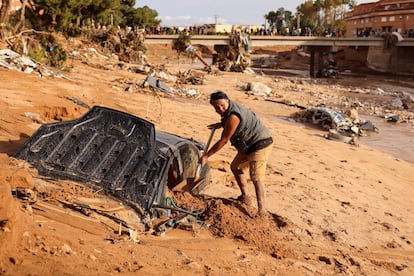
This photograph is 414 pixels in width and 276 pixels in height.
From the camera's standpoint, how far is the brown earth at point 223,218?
3680 millimetres

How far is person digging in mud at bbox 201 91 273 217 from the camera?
5480 millimetres

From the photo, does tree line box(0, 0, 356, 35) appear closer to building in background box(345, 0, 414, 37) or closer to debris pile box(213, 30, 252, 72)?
Result: building in background box(345, 0, 414, 37)

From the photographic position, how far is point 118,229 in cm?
429

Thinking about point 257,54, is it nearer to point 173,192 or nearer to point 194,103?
point 194,103

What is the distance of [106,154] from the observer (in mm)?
4773

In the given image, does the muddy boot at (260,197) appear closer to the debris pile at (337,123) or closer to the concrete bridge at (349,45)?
the debris pile at (337,123)

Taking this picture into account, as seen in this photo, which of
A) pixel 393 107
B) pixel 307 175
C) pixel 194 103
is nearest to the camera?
pixel 307 175

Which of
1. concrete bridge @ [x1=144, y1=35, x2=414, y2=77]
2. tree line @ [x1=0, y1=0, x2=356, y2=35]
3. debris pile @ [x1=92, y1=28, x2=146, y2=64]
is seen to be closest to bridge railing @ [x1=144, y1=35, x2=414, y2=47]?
concrete bridge @ [x1=144, y1=35, x2=414, y2=77]

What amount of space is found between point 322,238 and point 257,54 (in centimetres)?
5946

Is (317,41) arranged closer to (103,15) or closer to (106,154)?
(103,15)

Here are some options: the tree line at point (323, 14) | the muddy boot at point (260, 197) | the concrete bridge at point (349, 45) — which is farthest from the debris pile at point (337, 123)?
the tree line at point (323, 14)

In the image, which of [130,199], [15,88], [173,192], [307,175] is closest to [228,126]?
[173,192]

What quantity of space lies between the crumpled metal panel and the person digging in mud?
2.85ft

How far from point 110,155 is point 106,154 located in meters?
0.05
